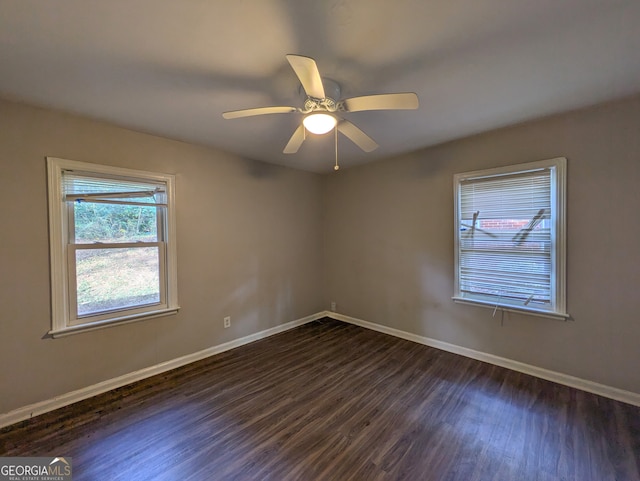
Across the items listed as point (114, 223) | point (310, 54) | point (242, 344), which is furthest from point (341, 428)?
point (114, 223)

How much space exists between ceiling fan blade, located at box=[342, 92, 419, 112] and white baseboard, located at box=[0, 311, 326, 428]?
2.98 meters

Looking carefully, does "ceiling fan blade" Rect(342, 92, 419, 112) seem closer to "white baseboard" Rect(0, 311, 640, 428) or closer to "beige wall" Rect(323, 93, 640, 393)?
"beige wall" Rect(323, 93, 640, 393)

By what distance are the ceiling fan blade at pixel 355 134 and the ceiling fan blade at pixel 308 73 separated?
0.42m

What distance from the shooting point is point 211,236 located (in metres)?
3.18

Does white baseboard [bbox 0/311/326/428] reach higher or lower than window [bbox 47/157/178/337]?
lower

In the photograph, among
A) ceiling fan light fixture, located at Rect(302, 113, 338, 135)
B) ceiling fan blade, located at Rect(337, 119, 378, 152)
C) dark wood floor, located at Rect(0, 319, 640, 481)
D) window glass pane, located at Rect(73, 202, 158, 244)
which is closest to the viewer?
dark wood floor, located at Rect(0, 319, 640, 481)

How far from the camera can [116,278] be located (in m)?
2.56

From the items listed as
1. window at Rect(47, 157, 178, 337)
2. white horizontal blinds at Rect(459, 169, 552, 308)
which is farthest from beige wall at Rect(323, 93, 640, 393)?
window at Rect(47, 157, 178, 337)

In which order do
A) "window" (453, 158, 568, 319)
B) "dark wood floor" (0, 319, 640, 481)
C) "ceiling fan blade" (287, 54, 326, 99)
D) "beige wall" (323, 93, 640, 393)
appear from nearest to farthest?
"ceiling fan blade" (287, 54, 326, 99)
"dark wood floor" (0, 319, 640, 481)
"beige wall" (323, 93, 640, 393)
"window" (453, 158, 568, 319)

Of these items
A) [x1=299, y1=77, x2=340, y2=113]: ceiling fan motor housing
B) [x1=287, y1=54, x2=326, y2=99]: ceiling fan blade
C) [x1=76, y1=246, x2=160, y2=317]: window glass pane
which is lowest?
[x1=76, y1=246, x2=160, y2=317]: window glass pane

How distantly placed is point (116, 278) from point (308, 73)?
255 cm

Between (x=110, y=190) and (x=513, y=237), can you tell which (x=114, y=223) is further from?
(x=513, y=237)

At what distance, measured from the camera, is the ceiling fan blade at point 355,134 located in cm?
193

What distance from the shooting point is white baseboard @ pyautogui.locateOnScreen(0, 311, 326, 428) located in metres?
2.04
